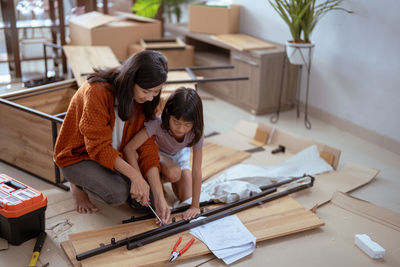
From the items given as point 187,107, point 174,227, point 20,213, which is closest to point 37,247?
point 20,213

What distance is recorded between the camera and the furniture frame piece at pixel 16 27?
14.9ft

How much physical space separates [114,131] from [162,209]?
49 centimetres

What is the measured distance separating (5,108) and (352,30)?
104 inches

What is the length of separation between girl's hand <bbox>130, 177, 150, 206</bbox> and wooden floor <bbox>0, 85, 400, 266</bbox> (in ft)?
0.95

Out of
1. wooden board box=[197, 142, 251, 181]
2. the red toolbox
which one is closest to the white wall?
wooden board box=[197, 142, 251, 181]

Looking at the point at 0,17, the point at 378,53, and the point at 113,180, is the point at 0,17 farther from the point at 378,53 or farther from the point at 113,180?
the point at 378,53

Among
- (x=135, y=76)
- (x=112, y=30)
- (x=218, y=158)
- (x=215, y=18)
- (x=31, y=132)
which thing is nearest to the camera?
(x=135, y=76)

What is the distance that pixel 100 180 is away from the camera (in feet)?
7.54

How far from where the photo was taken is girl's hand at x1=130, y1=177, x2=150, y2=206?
221 centimetres

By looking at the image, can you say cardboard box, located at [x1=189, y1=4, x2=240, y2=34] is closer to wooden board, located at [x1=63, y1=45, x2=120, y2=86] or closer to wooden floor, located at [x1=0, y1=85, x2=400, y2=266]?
wooden floor, located at [x1=0, y1=85, x2=400, y2=266]

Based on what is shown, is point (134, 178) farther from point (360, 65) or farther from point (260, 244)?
point (360, 65)

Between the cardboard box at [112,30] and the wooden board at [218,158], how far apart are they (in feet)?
5.85

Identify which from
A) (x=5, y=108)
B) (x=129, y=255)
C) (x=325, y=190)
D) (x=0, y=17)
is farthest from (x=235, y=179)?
(x=0, y=17)

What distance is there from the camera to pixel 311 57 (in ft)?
13.2
